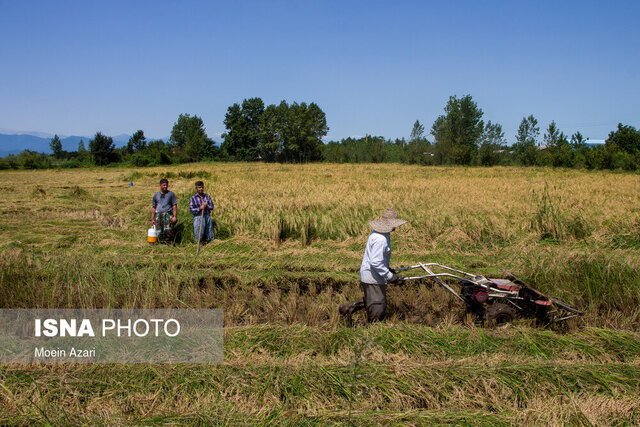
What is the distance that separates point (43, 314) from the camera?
529 centimetres

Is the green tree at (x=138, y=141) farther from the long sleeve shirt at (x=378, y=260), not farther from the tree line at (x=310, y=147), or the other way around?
the long sleeve shirt at (x=378, y=260)

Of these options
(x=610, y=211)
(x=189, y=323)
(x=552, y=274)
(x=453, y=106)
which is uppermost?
(x=453, y=106)

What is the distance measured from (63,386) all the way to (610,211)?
1115cm

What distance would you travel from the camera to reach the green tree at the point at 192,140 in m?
65.1

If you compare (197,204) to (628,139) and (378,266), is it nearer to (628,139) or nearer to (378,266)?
(378,266)

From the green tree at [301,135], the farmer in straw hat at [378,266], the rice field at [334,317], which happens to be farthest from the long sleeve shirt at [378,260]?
the green tree at [301,135]

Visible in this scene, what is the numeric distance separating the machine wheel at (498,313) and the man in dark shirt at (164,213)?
6.39m

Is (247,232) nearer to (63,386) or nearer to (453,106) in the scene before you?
(63,386)

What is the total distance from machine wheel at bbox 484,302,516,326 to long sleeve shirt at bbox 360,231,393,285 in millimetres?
1370

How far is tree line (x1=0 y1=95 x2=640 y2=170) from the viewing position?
47.7 meters

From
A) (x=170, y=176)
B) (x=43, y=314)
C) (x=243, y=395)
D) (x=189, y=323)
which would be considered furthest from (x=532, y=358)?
(x=170, y=176)

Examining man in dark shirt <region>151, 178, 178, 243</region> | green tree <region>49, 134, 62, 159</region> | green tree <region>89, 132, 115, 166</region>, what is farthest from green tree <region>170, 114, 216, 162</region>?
man in dark shirt <region>151, 178, 178, 243</region>

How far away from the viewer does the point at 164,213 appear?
8.63 meters

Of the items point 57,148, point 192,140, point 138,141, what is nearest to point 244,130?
point 192,140
